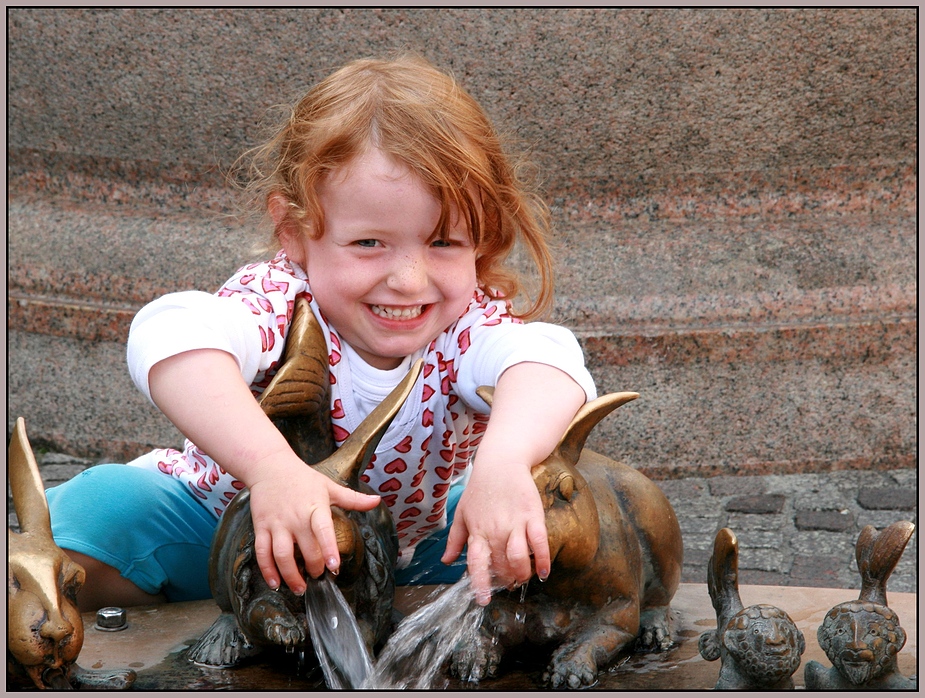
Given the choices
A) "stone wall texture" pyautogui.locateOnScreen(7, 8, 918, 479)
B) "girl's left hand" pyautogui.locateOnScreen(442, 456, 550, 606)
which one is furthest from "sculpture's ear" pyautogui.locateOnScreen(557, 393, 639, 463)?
"stone wall texture" pyautogui.locateOnScreen(7, 8, 918, 479)

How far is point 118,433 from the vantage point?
3.88 metres

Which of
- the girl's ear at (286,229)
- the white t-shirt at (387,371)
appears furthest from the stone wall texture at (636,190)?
the girl's ear at (286,229)

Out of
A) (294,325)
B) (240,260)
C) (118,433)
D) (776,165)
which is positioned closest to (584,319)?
(776,165)

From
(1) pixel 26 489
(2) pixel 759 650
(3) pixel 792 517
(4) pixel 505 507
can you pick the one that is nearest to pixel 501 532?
(4) pixel 505 507

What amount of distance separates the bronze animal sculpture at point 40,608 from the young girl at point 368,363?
26 cm

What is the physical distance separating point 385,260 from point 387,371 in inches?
11.1

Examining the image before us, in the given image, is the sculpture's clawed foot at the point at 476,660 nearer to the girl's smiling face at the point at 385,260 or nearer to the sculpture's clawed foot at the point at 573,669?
the sculpture's clawed foot at the point at 573,669

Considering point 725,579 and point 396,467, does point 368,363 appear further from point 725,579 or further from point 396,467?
point 725,579

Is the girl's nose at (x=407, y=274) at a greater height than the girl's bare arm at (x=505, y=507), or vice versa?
the girl's nose at (x=407, y=274)

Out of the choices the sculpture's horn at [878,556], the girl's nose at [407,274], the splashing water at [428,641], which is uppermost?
the girl's nose at [407,274]

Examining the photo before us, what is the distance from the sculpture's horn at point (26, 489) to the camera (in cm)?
167

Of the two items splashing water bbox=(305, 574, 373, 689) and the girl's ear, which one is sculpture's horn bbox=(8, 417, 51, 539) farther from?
the girl's ear

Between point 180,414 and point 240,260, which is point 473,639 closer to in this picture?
point 180,414

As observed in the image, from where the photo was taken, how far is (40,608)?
157 cm
